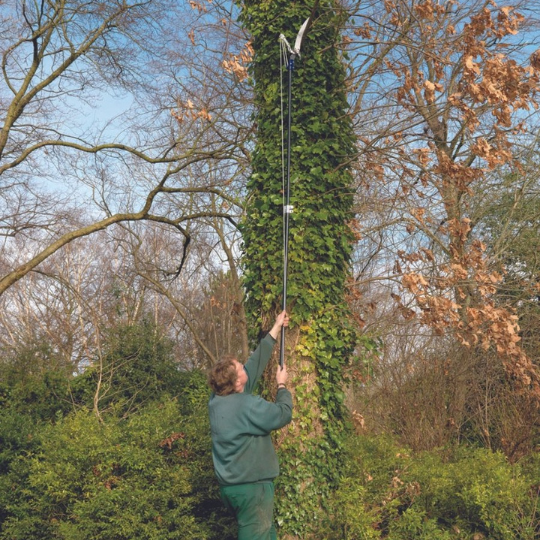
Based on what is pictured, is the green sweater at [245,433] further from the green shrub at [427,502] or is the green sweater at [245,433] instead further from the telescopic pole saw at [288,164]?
the green shrub at [427,502]

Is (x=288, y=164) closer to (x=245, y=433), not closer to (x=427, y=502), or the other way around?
(x=245, y=433)

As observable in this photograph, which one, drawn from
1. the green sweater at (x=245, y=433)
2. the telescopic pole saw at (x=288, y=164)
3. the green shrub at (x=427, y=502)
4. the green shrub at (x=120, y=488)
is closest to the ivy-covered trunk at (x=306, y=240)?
the telescopic pole saw at (x=288, y=164)

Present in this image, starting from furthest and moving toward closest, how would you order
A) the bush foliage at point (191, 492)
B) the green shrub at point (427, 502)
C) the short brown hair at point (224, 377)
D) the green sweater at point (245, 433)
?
the bush foliage at point (191, 492)
the green shrub at point (427, 502)
the short brown hair at point (224, 377)
the green sweater at point (245, 433)

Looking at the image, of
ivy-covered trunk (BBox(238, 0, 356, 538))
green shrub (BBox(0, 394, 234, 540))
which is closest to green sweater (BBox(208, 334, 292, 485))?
ivy-covered trunk (BBox(238, 0, 356, 538))

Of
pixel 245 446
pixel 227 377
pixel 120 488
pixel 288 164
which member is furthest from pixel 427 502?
pixel 288 164

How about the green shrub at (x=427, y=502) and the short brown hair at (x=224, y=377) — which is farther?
the green shrub at (x=427, y=502)

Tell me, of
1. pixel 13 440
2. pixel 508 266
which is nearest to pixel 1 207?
pixel 13 440

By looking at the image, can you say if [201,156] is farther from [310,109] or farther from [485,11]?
[485,11]

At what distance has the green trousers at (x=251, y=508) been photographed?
15.2 feet

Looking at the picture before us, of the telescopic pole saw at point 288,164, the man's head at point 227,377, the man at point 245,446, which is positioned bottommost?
the man at point 245,446

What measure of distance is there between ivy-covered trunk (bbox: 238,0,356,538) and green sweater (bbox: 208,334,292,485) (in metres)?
1.20

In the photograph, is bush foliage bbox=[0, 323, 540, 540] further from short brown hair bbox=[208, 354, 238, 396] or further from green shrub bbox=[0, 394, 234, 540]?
short brown hair bbox=[208, 354, 238, 396]

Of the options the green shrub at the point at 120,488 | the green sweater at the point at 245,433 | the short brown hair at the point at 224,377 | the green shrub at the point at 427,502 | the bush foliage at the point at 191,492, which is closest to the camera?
the green sweater at the point at 245,433

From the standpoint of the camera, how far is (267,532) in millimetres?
4699
